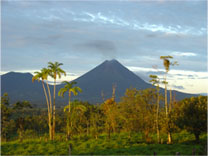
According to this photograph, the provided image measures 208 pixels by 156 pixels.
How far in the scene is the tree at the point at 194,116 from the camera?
29781mm

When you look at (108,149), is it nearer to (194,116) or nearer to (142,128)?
(142,128)

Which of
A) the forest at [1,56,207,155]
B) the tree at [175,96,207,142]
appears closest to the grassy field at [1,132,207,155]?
the forest at [1,56,207,155]

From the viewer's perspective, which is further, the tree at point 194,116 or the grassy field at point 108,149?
the tree at point 194,116

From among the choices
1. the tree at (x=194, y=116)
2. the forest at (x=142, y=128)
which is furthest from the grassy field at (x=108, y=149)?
the tree at (x=194, y=116)

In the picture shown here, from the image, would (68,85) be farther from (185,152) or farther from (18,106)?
(185,152)

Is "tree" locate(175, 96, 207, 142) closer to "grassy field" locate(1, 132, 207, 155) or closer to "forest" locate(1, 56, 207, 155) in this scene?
"forest" locate(1, 56, 207, 155)

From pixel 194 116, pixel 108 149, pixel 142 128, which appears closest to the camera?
pixel 108 149

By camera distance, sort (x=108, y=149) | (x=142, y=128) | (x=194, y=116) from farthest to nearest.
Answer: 1. (x=142, y=128)
2. (x=194, y=116)
3. (x=108, y=149)

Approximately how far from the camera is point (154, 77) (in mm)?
33531

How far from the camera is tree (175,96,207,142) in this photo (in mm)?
29781

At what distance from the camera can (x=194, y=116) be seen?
99.7 ft

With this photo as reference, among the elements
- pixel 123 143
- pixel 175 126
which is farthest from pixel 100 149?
pixel 175 126

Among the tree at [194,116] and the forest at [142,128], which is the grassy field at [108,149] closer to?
the forest at [142,128]

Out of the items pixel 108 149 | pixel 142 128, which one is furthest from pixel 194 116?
pixel 108 149
